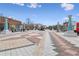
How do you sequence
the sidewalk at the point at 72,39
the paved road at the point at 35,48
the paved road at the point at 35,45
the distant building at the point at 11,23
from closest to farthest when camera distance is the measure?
1. the paved road at the point at 35,48
2. the paved road at the point at 35,45
3. the distant building at the point at 11,23
4. the sidewalk at the point at 72,39

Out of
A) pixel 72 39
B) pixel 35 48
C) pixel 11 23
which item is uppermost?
pixel 11 23

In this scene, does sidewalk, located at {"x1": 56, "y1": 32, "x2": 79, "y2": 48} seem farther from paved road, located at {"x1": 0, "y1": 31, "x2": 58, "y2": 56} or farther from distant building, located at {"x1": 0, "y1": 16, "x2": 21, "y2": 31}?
distant building, located at {"x1": 0, "y1": 16, "x2": 21, "y2": 31}

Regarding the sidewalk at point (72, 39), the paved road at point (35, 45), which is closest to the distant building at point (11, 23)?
the paved road at point (35, 45)

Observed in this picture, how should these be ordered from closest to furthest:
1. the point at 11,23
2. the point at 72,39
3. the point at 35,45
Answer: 1. the point at 35,45
2. the point at 11,23
3. the point at 72,39

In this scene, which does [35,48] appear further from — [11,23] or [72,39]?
[72,39]

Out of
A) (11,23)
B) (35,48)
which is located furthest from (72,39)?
(11,23)

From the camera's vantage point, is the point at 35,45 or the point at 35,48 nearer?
the point at 35,48

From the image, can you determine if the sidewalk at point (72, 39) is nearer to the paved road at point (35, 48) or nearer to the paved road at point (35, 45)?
the paved road at point (35, 45)

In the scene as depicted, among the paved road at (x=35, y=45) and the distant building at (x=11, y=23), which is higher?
the distant building at (x=11, y=23)

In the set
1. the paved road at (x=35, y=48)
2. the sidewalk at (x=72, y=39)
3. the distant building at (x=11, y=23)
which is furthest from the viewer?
the sidewalk at (x=72, y=39)

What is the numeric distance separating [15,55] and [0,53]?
0.41 meters

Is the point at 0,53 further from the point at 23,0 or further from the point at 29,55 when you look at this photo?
the point at 23,0

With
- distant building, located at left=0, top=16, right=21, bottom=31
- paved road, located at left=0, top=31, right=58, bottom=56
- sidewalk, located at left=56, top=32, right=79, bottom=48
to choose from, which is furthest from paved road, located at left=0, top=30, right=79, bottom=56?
distant building, located at left=0, top=16, right=21, bottom=31

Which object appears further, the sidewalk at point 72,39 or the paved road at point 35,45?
the sidewalk at point 72,39
